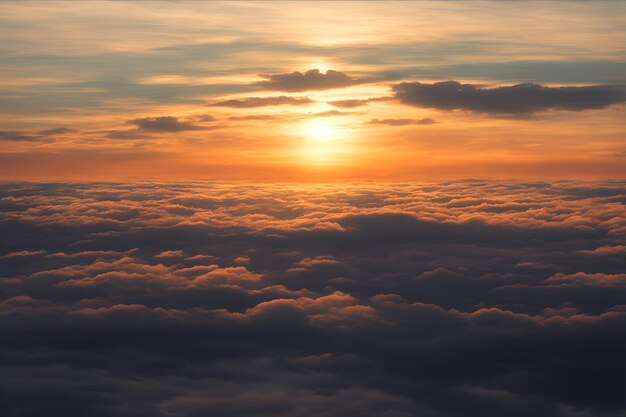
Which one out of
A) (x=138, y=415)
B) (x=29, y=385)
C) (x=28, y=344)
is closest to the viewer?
(x=138, y=415)

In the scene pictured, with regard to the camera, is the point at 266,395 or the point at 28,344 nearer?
the point at 266,395

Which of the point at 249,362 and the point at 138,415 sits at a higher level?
the point at 249,362

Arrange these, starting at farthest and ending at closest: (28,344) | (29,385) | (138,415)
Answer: (28,344) → (29,385) → (138,415)

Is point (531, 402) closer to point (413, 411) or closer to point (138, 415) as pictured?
point (413, 411)

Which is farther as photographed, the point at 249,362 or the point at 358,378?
the point at 249,362

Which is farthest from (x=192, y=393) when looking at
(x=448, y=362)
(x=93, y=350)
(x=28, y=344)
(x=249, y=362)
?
(x=448, y=362)

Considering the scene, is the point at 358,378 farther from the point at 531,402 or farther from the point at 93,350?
the point at 93,350

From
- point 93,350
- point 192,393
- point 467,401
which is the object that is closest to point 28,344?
point 93,350

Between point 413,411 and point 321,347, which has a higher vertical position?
point 321,347
